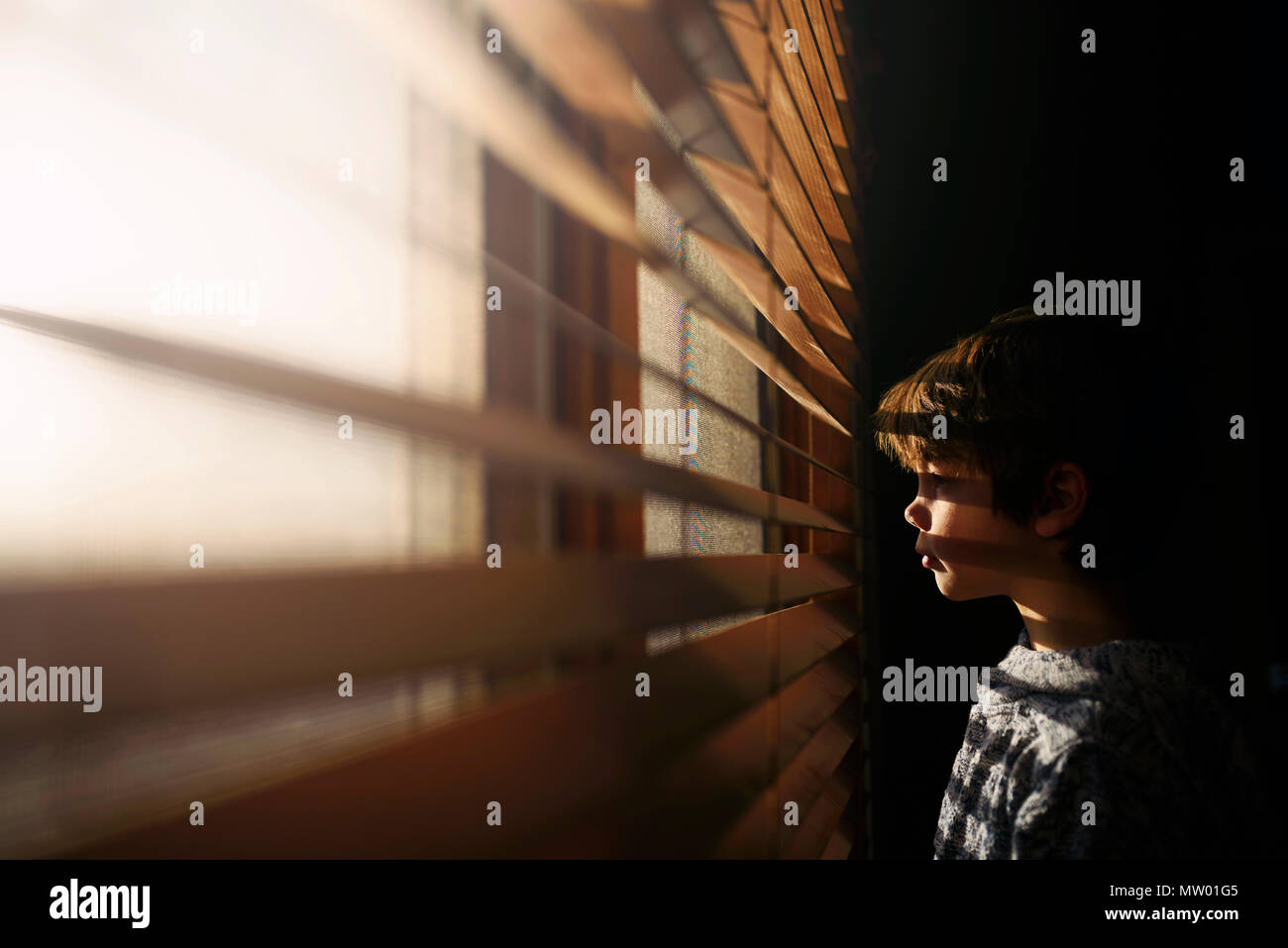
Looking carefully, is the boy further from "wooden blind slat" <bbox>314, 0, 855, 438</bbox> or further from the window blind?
"wooden blind slat" <bbox>314, 0, 855, 438</bbox>

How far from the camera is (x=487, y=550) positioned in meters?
0.44

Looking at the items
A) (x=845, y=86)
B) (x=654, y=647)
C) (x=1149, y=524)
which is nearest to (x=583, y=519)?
(x=654, y=647)

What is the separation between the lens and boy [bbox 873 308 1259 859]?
75 cm

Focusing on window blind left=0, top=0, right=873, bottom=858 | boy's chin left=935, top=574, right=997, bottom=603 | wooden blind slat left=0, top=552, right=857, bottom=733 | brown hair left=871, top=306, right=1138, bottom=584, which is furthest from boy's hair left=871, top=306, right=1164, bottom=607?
wooden blind slat left=0, top=552, right=857, bottom=733

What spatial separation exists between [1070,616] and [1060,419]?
0.26 meters

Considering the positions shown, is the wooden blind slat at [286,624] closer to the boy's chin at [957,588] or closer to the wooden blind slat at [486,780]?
the wooden blind slat at [486,780]

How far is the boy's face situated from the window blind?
0.34m

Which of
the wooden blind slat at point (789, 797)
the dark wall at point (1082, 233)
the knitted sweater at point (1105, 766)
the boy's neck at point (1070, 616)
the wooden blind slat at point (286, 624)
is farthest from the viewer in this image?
the dark wall at point (1082, 233)

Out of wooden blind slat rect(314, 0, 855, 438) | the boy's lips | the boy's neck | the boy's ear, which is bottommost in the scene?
the boy's neck

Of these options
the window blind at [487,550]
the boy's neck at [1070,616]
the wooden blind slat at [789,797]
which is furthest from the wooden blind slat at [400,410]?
the boy's neck at [1070,616]

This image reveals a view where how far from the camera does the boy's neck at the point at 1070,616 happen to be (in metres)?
0.90

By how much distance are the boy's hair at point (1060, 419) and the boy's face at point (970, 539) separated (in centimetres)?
2
